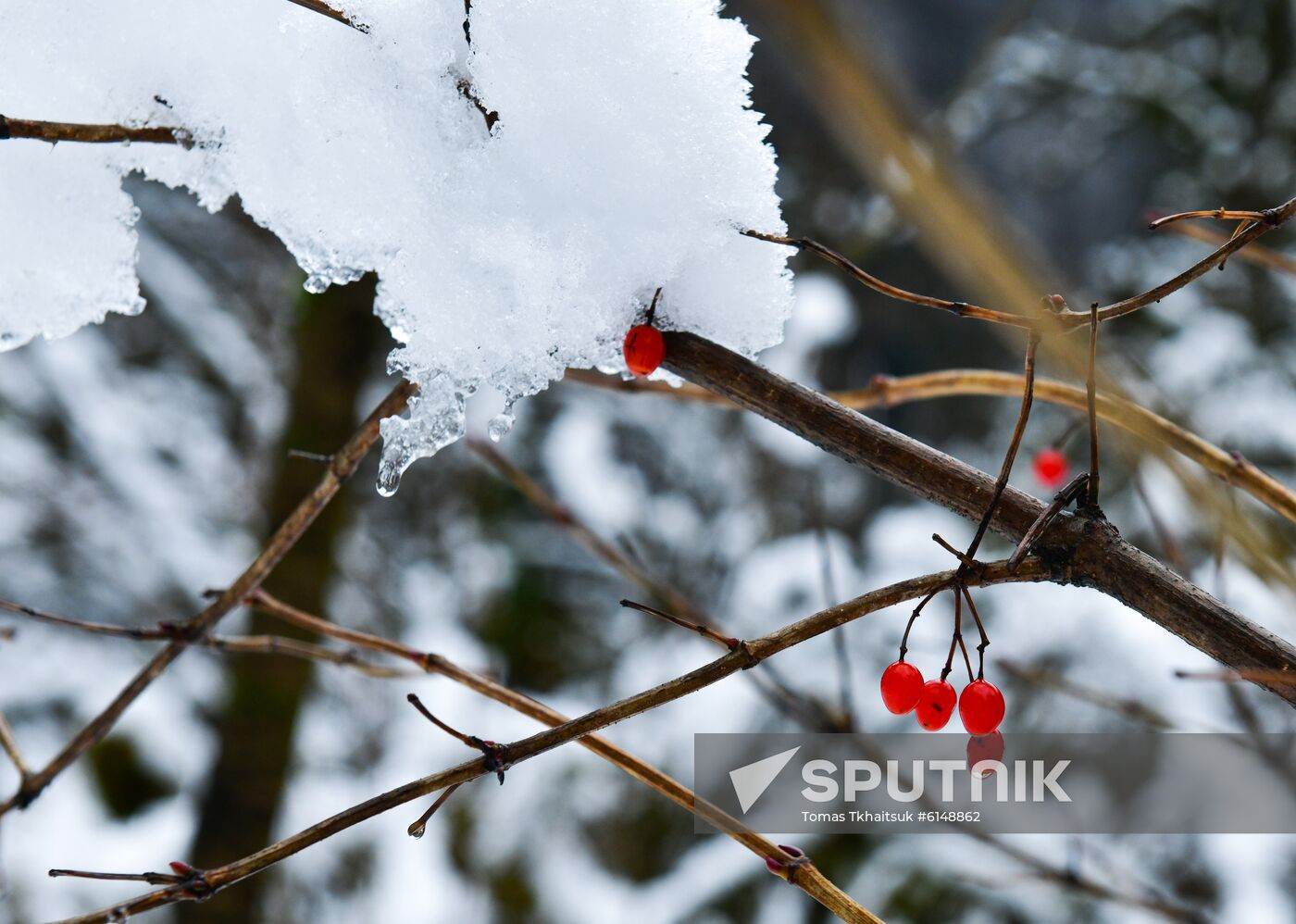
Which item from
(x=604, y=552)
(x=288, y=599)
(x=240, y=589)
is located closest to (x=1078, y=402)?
(x=604, y=552)

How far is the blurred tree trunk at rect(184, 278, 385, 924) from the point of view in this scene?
189 centimetres

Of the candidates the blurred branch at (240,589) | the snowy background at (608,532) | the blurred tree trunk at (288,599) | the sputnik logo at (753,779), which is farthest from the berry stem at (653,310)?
the blurred tree trunk at (288,599)

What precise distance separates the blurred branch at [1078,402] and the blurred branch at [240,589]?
0.48 ft

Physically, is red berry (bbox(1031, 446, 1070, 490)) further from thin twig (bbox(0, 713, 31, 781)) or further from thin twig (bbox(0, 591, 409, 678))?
thin twig (bbox(0, 713, 31, 781))

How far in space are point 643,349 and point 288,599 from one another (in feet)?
5.86

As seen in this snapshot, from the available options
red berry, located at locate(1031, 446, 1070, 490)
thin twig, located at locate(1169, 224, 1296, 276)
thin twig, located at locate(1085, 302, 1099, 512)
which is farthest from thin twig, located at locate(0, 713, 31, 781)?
red berry, located at locate(1031, 446, 1070, 490)

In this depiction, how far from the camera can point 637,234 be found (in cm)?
51

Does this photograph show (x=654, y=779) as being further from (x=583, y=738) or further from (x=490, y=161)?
(x=490, y=161)

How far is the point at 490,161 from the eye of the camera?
50 centimetres

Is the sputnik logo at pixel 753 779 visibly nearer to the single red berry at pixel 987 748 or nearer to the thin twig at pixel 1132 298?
the single red berry at pixel 987 748

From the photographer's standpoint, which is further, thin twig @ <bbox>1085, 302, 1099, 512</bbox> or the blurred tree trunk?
the blurred tree trunk

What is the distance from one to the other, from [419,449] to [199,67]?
246mm

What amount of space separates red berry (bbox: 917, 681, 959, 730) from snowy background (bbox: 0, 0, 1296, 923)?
3.78ft

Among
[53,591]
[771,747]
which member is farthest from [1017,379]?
[53,591]
